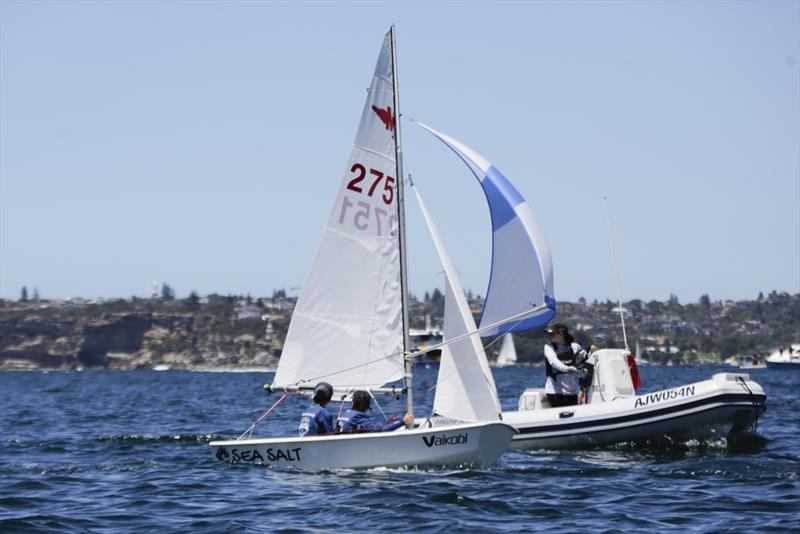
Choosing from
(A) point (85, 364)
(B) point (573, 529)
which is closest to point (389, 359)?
(B) point (573, 529)

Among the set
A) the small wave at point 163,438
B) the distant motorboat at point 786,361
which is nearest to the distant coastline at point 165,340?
the distant motorboat at point 786,361

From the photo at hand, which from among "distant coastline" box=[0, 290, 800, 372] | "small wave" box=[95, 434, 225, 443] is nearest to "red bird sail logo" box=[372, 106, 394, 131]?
"small wave" box=[95, 434, 225, 443]

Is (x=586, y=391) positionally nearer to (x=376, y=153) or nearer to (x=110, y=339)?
(x=376, y=153)

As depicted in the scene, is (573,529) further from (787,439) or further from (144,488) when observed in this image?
(787,439)

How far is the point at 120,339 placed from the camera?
192 meters

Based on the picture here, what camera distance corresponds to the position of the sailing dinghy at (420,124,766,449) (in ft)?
61.5

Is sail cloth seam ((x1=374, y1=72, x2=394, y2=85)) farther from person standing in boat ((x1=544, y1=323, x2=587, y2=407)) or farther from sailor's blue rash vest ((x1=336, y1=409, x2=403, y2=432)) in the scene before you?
person standing in boat ((x1=544, y1=323, x2=587, y2=407))

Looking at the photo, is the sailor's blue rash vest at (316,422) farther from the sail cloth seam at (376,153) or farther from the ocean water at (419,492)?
the sail cloth seam at (376,153)

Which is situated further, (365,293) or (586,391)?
(586,391)

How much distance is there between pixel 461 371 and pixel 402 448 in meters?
1.53

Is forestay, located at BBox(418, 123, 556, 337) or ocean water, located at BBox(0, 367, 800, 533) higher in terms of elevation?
forestay, located at BBox(418, 123, 556, 337)

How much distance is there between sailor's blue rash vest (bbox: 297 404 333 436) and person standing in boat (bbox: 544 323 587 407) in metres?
5.25

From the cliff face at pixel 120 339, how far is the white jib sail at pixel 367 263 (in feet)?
541

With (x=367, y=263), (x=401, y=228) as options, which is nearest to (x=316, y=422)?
(x=367, y=263)
